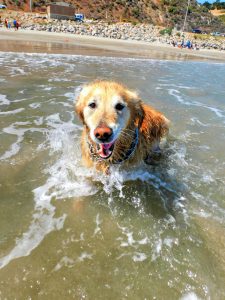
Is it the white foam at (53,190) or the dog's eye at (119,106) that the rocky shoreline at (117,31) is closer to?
the white foam at (53,190)

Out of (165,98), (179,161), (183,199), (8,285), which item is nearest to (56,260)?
(8,285)

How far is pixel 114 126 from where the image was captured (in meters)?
3.48

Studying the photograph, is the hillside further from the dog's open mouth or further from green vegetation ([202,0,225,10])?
the dog's open mouth

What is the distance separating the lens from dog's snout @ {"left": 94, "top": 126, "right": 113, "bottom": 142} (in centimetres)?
332

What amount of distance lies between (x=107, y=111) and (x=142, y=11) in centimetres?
9120

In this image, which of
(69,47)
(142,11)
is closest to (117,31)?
(69,47)

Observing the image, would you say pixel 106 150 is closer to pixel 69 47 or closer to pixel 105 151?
pixel 105 151

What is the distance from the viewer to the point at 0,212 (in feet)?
12.0

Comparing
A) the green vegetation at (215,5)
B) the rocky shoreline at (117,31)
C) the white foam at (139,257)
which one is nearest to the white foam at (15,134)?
the white foam at (139,257)

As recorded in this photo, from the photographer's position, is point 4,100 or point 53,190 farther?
point 4,100

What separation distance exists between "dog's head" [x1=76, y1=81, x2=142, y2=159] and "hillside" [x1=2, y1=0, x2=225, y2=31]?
6721cm

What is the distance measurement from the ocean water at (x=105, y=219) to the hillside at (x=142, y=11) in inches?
2617

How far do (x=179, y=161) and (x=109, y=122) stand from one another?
251 cm

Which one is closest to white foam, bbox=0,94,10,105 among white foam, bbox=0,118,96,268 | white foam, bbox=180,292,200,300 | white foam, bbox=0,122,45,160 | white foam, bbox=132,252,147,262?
white foam, bbox=0,122,45,160
